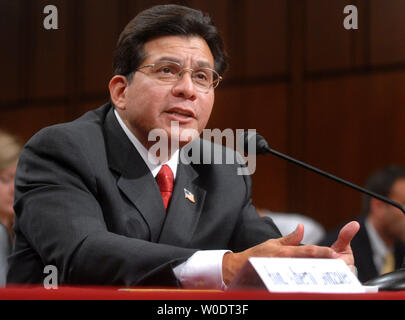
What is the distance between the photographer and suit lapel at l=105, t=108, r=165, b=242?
1.55 metres

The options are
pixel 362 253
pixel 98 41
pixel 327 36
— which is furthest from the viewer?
pixel 98 41

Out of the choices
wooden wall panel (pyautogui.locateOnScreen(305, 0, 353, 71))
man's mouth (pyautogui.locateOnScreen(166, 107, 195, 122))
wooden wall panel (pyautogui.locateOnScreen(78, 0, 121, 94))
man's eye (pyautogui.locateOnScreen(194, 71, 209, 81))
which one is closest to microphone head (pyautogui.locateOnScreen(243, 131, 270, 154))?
man's mouth (pyautogui.locateOnScreen(166, 107, 195, 122))

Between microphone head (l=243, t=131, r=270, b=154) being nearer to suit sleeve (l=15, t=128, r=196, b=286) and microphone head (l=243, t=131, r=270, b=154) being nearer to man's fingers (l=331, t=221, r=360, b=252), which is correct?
man's fingers (l=331, t=221, r=360, b=252)

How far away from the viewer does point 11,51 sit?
4.86m

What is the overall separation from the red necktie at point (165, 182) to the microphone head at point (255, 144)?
0.28 m

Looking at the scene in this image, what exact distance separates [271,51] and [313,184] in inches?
41.0

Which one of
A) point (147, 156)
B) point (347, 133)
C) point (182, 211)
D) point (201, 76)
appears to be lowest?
point (347, 133)

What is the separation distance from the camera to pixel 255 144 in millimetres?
1515

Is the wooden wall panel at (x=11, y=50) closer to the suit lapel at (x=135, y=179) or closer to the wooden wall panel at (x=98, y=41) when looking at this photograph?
the wooden wall panel at (x=98, y=41)

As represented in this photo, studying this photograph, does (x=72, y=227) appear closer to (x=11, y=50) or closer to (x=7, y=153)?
(x=7, y=153)

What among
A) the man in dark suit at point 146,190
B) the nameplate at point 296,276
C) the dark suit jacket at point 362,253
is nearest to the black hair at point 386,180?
the dark suit jacket at point 362,253

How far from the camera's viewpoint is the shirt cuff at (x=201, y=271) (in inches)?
46.8

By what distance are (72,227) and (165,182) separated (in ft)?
1.36

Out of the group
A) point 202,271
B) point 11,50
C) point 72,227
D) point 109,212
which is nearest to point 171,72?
point 109,212
